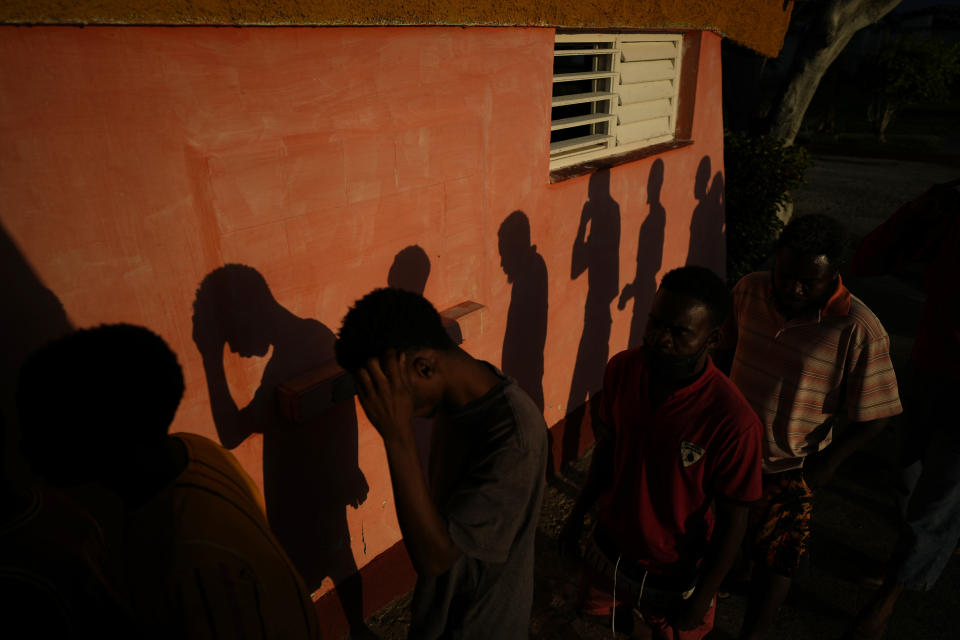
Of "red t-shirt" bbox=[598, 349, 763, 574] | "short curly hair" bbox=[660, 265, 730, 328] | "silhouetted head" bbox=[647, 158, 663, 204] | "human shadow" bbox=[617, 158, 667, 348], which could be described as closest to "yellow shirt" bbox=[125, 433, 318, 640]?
"red t-shirt" bbox=[598, 349, 763, 574]

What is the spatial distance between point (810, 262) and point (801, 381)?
551 millimetres

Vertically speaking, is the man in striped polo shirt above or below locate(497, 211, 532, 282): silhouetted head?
below

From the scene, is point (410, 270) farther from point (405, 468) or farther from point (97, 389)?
point (97, 389)

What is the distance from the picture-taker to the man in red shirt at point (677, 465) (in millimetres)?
2023

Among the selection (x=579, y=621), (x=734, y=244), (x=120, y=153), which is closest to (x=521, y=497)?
(x=120, y=153)

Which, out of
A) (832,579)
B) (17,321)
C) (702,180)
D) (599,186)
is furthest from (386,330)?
(702,180)

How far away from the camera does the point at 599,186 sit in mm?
3955

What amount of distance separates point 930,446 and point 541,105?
2808 millimetres

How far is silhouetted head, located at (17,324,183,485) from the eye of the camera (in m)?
1.23

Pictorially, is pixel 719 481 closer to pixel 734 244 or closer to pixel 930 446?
pixel 930 446

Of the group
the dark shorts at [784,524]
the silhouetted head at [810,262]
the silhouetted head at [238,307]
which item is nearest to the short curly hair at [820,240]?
the silhouetted head at [810,262]

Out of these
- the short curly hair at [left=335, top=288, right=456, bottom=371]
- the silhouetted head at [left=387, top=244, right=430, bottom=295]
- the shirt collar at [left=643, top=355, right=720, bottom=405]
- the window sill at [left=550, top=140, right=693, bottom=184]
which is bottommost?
the shirt collar at [left=643, top=355, right=720, bottom=405]

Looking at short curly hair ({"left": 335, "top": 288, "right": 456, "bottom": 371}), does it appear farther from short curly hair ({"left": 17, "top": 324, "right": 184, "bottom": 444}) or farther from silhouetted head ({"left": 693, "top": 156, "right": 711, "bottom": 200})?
silhouetted head ({"left": 693, "top": 156, "right": 711, "bottom": 200})

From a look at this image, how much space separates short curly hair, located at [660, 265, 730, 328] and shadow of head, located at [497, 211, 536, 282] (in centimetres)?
125
